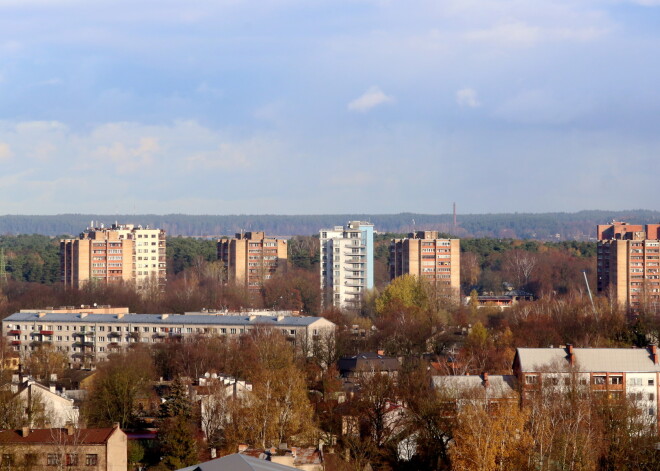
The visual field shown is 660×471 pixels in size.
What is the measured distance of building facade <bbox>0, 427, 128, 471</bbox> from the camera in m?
26.0

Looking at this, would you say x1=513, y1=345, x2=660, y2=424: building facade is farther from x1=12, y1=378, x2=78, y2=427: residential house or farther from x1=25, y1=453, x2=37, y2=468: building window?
x1=25, y1=453, x2=37, y2=468: building window

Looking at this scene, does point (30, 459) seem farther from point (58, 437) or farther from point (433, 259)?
point (433, 259)

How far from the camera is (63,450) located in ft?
84.2

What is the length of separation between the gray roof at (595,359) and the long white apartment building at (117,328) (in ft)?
57.5

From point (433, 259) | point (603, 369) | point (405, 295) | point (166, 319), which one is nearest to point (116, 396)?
point (603, 369)

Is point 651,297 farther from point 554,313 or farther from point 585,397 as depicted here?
point 585,397

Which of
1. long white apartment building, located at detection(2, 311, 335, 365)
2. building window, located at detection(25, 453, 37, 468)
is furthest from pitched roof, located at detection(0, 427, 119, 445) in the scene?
long white apartment building, located at detection(2, 311, 335, 365)

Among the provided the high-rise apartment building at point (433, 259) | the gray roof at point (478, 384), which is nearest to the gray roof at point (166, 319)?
the gray roof at point (478, 384)

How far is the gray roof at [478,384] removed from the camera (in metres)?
33.4

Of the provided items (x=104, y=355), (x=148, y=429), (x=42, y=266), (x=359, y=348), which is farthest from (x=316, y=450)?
(x=42, y=266)

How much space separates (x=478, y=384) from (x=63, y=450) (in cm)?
1219

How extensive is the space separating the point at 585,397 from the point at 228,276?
186 ft

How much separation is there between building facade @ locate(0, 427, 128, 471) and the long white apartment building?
88.7 ft

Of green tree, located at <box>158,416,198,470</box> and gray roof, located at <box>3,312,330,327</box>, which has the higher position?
gray roof, located at <box>3,312,330,327</box>
